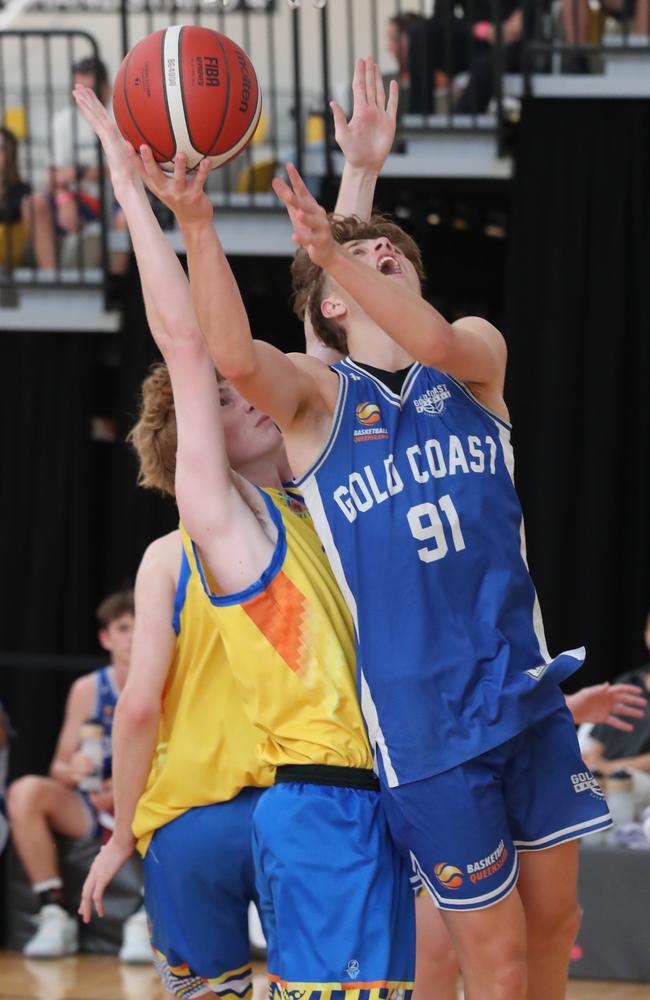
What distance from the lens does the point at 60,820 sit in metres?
5.70

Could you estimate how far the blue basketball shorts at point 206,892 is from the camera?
265 centimetres

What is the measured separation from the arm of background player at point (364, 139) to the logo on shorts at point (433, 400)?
0.67 meters

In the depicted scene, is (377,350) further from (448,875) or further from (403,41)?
(403,41)

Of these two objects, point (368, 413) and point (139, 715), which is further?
point (139, 715)

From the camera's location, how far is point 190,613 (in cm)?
278

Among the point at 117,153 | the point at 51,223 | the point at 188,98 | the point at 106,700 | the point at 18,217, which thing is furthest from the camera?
the point at 18,217

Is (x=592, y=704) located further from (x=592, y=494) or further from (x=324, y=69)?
(x=324, y=69)

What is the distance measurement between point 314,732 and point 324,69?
5.29m

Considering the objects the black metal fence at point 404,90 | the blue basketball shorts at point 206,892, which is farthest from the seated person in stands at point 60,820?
the blue basketball shorts at point 206,892

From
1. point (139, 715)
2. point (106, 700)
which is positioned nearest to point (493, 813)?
point (139, 715)

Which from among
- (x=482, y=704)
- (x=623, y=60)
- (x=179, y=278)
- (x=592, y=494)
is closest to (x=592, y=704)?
(x=482, y=704)

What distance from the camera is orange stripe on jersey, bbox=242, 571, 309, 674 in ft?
7.86

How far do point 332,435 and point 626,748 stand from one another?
364cm

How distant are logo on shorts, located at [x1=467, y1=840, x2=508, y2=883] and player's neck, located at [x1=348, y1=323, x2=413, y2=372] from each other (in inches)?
32.7
